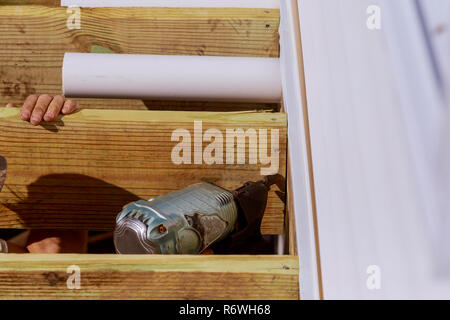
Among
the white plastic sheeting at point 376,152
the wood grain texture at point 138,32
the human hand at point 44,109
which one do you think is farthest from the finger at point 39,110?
the white plastic sheeting at point 376,152

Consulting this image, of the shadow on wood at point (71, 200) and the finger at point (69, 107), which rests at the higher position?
the finger at point (69, 107)

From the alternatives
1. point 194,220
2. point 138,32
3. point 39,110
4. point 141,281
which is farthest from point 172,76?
point 141,281

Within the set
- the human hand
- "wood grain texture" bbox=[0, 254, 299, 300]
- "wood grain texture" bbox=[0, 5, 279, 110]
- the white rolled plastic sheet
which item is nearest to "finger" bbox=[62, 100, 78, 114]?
the human hand

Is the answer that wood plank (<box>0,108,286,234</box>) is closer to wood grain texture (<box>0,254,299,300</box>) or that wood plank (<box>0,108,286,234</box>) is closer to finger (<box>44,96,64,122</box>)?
finger (<box>44,96,64,122</box>)

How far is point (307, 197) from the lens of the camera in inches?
37.6

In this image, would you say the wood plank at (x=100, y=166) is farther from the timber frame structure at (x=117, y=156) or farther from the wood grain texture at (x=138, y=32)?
the wood grain texture at (x=138, y=32)

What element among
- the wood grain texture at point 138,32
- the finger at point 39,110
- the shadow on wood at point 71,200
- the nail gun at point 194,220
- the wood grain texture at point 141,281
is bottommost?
the wood grain texture at point 141,281

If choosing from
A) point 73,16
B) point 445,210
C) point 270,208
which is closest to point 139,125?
point 270,208

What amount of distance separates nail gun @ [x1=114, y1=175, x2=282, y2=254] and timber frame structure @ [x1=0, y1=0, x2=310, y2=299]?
0.20 ft

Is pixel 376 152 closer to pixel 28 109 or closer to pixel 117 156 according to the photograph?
pixel 117 156

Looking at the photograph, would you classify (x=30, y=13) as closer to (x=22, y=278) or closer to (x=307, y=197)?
(x=22, y=278)

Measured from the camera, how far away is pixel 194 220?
1127 mm

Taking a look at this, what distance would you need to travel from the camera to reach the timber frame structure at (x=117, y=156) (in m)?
0.94

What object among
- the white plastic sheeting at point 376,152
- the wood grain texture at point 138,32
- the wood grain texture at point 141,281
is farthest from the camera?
the wood grain texture at point 138,32
